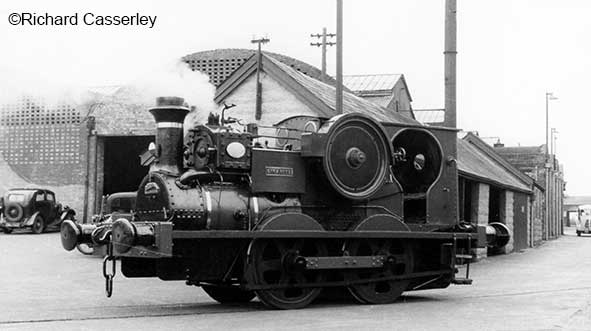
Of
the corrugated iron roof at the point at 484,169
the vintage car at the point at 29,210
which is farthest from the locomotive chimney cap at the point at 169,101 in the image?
the vintage car at the point at 29,210

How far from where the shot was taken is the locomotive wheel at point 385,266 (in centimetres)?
1248

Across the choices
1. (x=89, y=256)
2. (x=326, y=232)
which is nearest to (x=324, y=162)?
(x=326, y=232)

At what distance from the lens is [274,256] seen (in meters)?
11.9

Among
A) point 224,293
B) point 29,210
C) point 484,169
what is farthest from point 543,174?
point 224,293

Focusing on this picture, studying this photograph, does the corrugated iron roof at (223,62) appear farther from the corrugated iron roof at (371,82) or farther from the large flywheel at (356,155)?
the large flywheel at (356,155)

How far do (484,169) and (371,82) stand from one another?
57.2ft

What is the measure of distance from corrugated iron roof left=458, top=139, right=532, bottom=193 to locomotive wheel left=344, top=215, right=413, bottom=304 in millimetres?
9092

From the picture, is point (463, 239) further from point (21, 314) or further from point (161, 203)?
point (21, 314)

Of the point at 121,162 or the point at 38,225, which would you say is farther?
the point at 121,162

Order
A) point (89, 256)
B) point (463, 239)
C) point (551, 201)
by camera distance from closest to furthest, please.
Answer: point (463, 239) → point (89, 256) → point (551, 201)

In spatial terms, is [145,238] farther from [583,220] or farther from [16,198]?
[583,220]

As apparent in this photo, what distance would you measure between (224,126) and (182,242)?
1716 mm

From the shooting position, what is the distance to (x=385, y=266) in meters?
12.8

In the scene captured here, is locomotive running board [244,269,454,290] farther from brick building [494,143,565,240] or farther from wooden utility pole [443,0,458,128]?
brick building [494,143,565,240]
